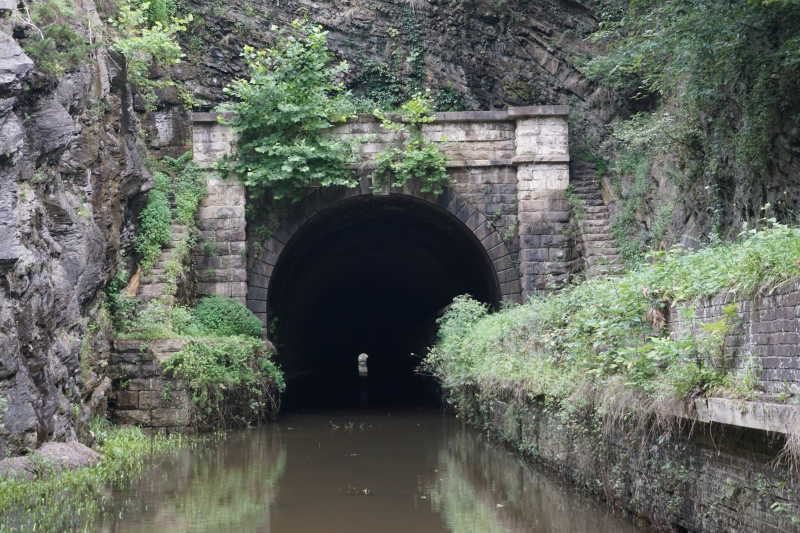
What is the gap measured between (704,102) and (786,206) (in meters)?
2.36

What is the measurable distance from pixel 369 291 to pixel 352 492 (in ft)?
78.1

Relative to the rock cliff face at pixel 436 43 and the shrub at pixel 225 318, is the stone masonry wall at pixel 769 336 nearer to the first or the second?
the shrub at pixel 225 318

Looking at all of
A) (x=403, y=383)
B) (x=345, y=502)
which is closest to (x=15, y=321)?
(x=345, y=502)

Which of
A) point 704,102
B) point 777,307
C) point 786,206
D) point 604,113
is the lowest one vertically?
point 777,307

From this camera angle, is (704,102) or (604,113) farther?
(604,113)

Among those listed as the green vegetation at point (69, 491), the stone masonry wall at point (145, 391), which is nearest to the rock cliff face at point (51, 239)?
the green vegetation at point (69, 491)

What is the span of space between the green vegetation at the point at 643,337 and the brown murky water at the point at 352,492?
98 centimetres

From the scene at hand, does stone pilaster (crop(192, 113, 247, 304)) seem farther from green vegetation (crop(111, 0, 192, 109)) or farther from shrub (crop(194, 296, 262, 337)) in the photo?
green vegetation (crop(111, 0, 192, 109))

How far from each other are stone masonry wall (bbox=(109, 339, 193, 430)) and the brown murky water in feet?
3.40

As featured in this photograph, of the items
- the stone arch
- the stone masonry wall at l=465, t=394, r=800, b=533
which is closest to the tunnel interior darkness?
the stone arch

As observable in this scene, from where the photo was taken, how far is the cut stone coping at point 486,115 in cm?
1755

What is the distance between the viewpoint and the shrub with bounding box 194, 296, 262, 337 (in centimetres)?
1616

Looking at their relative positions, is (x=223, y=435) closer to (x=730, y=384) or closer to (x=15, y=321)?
(x=15, y=321)

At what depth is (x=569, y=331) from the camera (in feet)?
30.0
